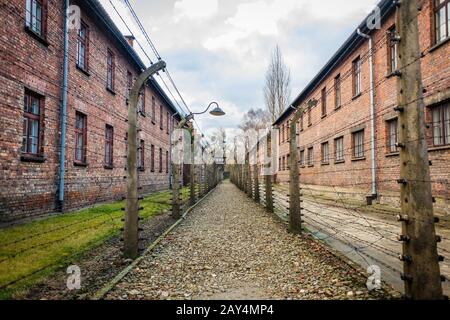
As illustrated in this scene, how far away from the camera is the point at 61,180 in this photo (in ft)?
30.1

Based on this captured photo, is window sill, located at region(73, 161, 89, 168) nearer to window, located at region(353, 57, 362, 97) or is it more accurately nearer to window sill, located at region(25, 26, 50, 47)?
window sill, located at region(25, 26, 50, 47)

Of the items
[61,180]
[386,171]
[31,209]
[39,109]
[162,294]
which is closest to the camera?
[162,294]

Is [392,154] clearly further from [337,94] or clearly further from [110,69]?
[110,69]

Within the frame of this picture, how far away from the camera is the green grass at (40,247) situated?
365 cm

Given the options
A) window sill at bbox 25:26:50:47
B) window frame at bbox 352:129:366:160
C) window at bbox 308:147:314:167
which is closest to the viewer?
window sill at bbox 25:26:50:47

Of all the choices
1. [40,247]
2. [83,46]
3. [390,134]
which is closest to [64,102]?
[83,46]

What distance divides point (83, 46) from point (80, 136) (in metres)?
3.19

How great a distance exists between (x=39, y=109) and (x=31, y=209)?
2660 millimetres

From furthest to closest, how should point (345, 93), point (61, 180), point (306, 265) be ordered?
1. point (345, 93)
2. point (61, 180)
3. point (306, 265)

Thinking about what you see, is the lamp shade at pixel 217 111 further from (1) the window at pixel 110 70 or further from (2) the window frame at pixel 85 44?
(2) the window frame at pixel 85 44

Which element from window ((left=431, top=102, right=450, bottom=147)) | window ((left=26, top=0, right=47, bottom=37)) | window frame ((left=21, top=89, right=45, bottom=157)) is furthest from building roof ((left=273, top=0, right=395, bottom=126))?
window frame ((left=21, top=89, right=45, bottom=157))

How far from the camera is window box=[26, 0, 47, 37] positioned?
8133 mm
